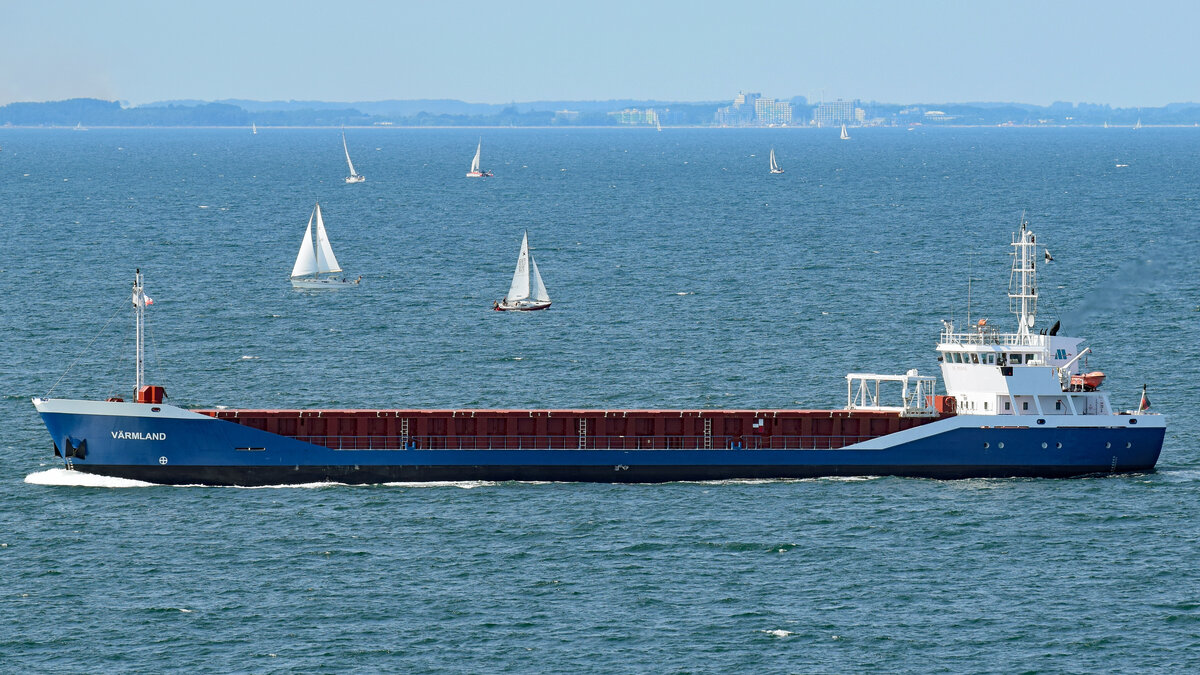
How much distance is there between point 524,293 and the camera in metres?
136

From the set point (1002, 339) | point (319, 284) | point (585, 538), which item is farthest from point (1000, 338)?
point (319, 284)

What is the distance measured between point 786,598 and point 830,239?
133043mm

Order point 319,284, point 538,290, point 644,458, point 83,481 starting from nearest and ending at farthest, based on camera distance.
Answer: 1. point 83,481
2. point 644,458
3. point 538,290
4. point 319,284

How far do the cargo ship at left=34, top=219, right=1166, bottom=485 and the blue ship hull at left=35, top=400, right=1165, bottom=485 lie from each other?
0.23 ft

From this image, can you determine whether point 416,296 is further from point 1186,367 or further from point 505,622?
point 505,622

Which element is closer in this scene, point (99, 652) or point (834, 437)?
point (99, 652)

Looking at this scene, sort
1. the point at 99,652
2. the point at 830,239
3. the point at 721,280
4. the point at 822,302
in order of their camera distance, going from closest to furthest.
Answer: the point at 99,652 → the point at 822,302 → the point at 721,280 → the point at 830,239

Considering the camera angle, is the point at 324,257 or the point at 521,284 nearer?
the point at 521,284

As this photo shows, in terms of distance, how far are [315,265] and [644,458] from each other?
8038 centimetres

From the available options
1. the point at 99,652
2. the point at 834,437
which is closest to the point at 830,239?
the point at 834,437

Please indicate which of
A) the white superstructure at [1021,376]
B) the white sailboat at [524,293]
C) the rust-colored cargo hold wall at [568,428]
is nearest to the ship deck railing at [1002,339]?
the white superstructure at [1021,376]

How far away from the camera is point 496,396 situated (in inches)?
3912

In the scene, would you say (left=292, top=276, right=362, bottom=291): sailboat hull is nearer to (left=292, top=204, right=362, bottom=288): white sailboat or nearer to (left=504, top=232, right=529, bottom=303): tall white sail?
(left=292, top=204, right=362, bottom=288): white sailboat

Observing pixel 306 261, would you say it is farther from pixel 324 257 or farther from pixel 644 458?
pixel 644 458
